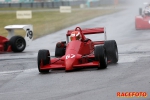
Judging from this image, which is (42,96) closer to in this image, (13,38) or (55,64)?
(55,64)

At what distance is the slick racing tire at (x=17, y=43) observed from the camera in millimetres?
19891

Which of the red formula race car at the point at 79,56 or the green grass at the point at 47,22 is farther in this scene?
the green grass at the point at 47,22

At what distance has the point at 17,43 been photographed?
20.1 m

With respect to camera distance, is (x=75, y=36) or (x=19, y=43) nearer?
(x=75, y=36)

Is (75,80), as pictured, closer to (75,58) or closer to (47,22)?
(75,58)

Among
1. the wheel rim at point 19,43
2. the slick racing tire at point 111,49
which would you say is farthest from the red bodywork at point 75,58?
the wheel rim at point 19,43

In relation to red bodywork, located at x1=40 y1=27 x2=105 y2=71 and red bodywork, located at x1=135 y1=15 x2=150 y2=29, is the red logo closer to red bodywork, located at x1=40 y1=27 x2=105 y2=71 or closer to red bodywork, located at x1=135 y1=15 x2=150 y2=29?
red bodywork, located at x1=40 y1=27 x2=105 y2=71

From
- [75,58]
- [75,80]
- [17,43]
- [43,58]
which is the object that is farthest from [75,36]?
[17,43]

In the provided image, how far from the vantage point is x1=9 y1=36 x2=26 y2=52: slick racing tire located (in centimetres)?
1989

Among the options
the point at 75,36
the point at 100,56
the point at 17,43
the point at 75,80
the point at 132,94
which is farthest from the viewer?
the point at 17,43

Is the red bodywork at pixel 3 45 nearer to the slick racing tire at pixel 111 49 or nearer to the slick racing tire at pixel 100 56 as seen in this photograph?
the slick racing tire at pixel 111 49

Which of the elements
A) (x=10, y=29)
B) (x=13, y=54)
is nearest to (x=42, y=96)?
(x=13, y=54)

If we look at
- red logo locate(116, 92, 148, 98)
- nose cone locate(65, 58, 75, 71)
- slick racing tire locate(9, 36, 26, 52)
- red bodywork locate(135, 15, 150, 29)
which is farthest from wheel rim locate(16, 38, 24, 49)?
red logo locate(116, 92, 148, 98)

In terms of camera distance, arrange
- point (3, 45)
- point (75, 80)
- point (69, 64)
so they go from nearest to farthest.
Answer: point (75, 80)
point (69, 64)
point (3, 45)
